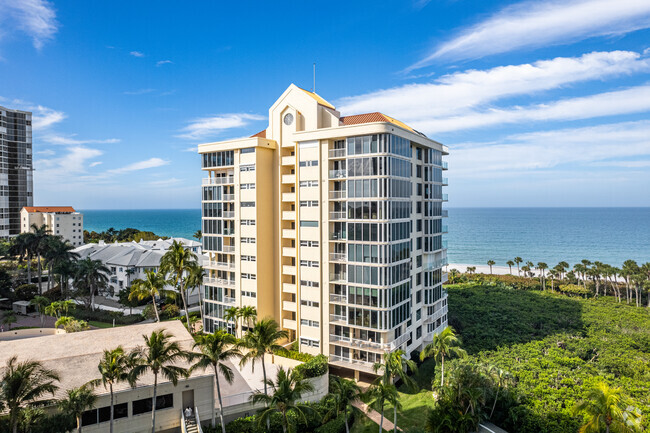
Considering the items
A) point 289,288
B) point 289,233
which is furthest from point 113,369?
point 289,233

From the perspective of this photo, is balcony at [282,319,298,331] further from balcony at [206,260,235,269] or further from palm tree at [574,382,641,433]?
palm tree at [574,382,641,433]

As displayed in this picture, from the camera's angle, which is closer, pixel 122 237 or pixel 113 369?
pixel 113 369

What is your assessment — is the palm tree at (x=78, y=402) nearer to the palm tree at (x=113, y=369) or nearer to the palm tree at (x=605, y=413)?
the palm tree at (x=113, y=369)

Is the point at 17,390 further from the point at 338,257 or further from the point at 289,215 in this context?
the point at 289,215

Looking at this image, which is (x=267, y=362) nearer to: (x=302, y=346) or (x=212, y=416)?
(x=302, y=346)

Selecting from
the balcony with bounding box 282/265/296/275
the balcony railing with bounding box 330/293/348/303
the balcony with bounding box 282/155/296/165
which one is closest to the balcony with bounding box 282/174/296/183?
the balcony with bounding box 282/155/296/165

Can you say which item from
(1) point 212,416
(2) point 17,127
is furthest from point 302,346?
(2) point 17,127
